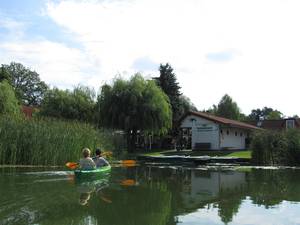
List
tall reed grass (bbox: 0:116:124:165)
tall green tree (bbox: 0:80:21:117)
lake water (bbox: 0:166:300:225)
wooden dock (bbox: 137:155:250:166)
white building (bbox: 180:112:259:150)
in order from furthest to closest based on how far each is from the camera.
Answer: white building (bbox: 180:112:259:150) < tall green tree (bbox: 0:80:21:117) < wooden dock (bbox: 137:155:250:166) < tall reed grass (bbox: 0:116:124:165) < lake water (bbox: 0:166:300:225)

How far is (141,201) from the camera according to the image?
1505 centimetres

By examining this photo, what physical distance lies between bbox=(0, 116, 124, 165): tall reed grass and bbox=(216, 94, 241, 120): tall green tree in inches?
2193

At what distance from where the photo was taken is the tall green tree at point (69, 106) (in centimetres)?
5172

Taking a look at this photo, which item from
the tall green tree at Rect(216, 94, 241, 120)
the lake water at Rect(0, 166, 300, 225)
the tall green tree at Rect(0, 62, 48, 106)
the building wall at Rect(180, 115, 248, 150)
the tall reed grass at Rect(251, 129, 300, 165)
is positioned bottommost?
the lake water at Rect(0, 166, 300, 225)

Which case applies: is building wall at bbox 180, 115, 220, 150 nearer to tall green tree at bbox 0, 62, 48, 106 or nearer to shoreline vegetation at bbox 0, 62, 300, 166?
Answer: shoreline vegetation at bbox 0, 62, 300, 166

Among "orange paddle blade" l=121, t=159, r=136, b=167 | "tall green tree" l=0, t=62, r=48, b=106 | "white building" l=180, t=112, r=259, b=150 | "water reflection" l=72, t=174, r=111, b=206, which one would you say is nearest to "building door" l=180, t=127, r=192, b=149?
"white building" l=180, t=112, r=259, b=150

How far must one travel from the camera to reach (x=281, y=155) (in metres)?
35.6

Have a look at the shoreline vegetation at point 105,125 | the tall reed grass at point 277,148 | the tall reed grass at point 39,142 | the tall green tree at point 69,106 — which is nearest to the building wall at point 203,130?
Result: the shoreline vegetation at point 105,125

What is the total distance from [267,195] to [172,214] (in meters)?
5.98

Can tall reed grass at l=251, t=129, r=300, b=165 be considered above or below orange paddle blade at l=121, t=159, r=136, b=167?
above

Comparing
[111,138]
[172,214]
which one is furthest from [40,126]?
[172,214]

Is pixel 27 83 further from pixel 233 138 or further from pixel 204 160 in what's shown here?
pixel 204 160

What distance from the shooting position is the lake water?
11.9m

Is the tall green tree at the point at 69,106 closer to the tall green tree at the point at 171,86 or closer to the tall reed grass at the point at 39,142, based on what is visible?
the tall green tree at the point at 171,86
